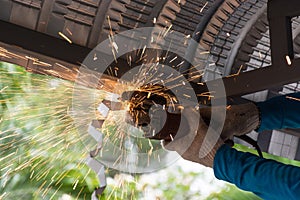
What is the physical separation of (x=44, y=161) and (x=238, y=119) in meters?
2.65

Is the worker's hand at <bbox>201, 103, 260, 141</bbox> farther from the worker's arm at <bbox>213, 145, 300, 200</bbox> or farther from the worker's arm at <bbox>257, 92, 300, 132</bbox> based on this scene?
the worker's arm at <bbox>213, 145, 300, 200</bbox>

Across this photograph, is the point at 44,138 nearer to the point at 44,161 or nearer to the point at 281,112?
the point at 44,161

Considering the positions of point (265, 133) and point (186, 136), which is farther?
point (265, 133)

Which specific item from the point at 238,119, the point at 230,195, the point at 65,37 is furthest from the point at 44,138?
the point at 238,119

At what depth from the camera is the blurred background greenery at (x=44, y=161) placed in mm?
4105

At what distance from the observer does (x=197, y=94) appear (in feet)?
9.11

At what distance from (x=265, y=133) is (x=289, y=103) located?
1.65 meters

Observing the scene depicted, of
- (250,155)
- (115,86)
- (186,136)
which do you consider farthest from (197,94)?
(250,155)

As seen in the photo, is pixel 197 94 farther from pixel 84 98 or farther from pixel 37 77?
pixel 37 77

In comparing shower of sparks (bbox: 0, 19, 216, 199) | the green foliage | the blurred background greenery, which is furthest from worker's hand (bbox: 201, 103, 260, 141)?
the green foliage

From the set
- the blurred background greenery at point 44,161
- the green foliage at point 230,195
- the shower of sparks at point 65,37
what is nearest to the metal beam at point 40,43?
the shower of sparks at point 65,37

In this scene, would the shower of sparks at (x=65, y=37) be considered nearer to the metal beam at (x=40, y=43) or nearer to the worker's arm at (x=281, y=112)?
the metal beam at (x=40, y=43)

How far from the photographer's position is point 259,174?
5.60 feet

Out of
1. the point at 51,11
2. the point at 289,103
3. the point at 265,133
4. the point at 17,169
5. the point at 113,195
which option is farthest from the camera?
the point at 113,195
